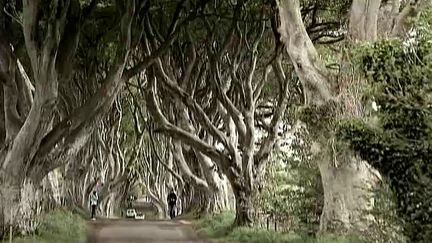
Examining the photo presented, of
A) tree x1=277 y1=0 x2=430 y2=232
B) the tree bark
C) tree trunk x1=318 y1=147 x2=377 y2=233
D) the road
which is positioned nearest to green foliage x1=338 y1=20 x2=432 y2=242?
tree x1=277 y1=0 x2=430 y2=232

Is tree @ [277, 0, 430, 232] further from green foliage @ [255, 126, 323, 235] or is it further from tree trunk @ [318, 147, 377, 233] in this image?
green foliage @ [255, 126, 323, 235]

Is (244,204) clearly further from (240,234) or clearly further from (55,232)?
(55,232)

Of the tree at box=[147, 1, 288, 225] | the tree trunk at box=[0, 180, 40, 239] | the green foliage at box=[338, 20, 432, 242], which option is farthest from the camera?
the tree at box=[147, 1, 288, 225]

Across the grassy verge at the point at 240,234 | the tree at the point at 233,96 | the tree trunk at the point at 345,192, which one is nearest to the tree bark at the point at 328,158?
the tree trunk at the point at 345,192

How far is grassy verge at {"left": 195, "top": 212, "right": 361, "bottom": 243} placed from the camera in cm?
1359

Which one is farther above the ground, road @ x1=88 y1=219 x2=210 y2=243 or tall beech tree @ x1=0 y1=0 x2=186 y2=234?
tall beech tree @ x1=0 y1=0 x2=186 y2=234

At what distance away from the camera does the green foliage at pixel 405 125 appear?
9.68 meters

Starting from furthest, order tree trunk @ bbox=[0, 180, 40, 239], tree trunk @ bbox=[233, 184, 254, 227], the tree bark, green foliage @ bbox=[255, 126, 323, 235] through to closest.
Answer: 1. tree trunk @ bbox=[233, 184, 254, 227]
2. tree trunk @ bbox=[0, 180, 40, 239]
3. green foliage @ bbox=[255, 126, 323, 235]
4. the tree bark

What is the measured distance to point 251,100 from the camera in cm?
2309

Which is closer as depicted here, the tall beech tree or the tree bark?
the tree bark

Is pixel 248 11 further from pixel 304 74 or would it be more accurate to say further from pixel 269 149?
pixel 304 74

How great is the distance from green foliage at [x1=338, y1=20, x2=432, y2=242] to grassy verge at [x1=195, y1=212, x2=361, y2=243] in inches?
88.1

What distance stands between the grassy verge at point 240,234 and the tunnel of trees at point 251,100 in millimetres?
378

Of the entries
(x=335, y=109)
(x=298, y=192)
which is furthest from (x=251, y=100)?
(x=335, y=109)
